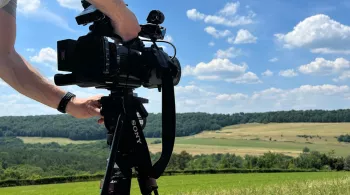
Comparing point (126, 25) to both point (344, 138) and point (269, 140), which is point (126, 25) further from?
point (269, 140)

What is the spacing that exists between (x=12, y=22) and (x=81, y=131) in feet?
166

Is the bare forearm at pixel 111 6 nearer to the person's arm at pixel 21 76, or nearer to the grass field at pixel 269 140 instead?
the person's arm at pixel 21 76

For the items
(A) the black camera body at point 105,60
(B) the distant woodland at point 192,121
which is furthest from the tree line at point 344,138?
(A) the black camera body at point 105,60

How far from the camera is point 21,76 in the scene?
2014mm

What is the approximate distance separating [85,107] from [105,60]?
48cm

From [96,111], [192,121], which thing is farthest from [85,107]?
[192,121]

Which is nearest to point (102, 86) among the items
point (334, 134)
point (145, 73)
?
point (145, 73)

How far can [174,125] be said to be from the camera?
5.66 ft

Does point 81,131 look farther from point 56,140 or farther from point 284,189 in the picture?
point 284,189

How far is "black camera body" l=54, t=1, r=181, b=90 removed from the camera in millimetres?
1540

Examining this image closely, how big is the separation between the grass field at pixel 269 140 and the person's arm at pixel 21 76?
5884 cm

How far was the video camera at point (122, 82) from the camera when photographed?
155cm

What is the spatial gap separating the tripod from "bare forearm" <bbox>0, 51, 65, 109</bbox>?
0.43m

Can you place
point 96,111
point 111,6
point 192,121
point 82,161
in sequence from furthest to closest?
point 192,121, point 82,161, point 96,111, point 111,6
